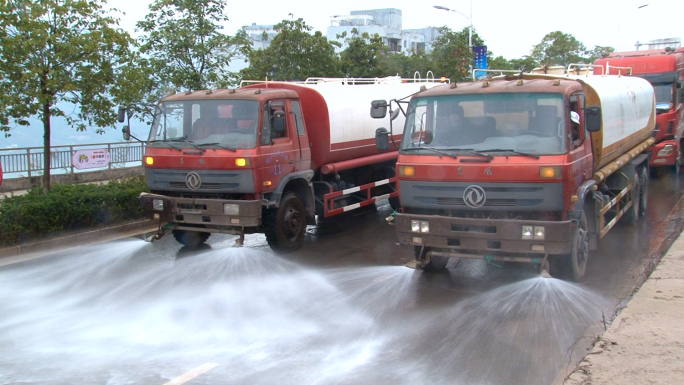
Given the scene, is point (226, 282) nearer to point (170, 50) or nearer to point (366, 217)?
point (366, 217)

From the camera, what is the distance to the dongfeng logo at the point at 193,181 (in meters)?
9.70

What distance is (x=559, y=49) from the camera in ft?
155

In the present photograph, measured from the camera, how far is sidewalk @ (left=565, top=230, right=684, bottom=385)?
5027 millimetres

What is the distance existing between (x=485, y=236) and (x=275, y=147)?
3924 mm

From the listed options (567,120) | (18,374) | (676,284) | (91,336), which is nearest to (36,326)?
(91,336)

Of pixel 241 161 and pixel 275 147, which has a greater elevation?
pixel 275 147

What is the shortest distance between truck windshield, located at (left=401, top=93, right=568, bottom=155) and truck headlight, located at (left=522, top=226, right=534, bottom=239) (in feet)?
2.87

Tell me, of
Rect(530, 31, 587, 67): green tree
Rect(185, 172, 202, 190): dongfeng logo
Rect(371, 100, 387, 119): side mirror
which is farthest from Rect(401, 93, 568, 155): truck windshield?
Rect(530, 31, 587, 67): green tree

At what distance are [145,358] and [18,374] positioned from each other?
1.03 m

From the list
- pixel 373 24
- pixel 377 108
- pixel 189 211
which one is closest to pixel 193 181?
pixel 189 211

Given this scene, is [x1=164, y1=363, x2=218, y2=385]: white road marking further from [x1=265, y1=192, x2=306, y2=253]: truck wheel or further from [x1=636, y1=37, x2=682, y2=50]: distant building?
[x1=636, y1=37, x2=682, y2=50]: distant building

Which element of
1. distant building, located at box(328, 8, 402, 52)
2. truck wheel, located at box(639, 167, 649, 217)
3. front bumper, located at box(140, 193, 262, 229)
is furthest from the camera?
distant building, located at box(328, 8, 402, 52)

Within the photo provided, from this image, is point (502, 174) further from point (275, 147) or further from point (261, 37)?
point (261, 37)

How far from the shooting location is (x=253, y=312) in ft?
23.2
